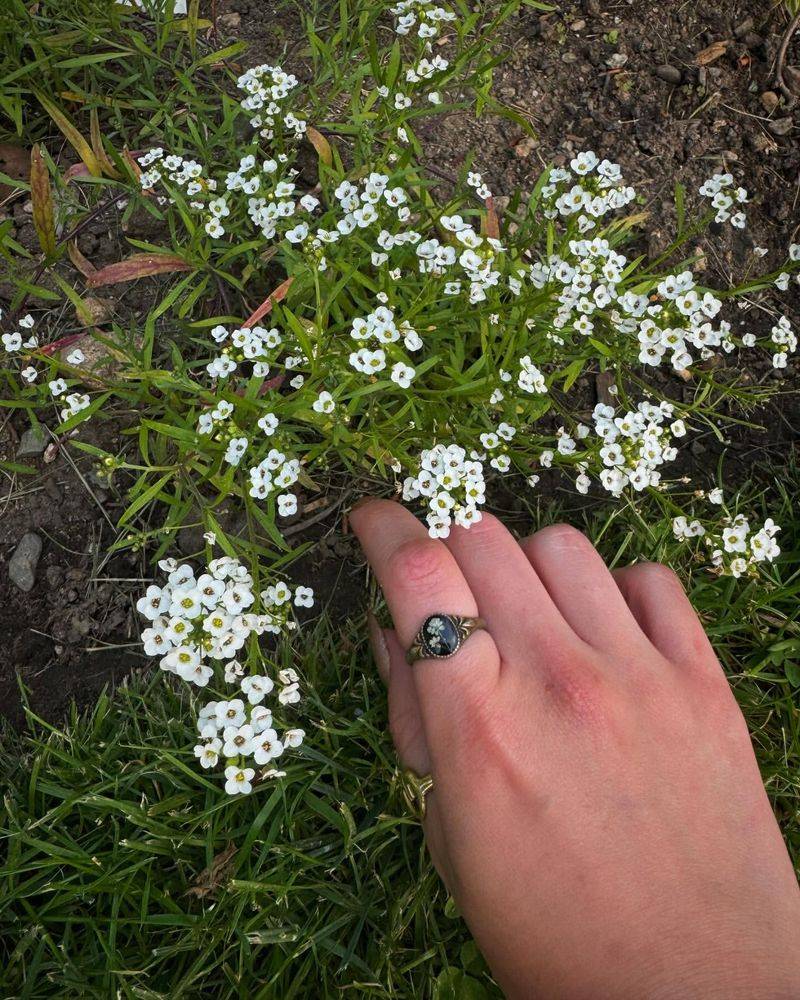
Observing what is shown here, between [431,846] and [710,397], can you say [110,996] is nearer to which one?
[431,846]

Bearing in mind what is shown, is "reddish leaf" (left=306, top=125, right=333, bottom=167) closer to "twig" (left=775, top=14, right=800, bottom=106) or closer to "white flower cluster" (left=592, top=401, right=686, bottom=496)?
"white flower cluster" (left=592, top=401, right=686, bottom=496)

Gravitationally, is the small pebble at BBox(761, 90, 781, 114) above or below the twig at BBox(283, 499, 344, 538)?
above

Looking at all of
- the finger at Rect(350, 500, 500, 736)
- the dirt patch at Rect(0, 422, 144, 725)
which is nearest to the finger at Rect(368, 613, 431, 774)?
the finger at Rect(350, 500, 500, 736)

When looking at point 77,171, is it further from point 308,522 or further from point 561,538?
point 561,538

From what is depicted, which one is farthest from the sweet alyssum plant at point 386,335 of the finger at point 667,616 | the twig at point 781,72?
the twig at point 781,72

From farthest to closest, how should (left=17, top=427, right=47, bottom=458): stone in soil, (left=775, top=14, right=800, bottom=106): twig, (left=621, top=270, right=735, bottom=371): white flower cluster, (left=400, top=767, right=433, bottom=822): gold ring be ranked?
(left=775, top=14, right=800, bottom=106): twig < (left=17, top=427, right=47, bottom=458): stone in soil < (left=621, top=270, right=735, bottom=371): white flower cluster < (left=400, top=767, right=433, bottom=822): gold ring

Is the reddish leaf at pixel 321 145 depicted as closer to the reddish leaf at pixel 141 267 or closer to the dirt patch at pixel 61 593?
the reddish leaf at pixel 141 267
